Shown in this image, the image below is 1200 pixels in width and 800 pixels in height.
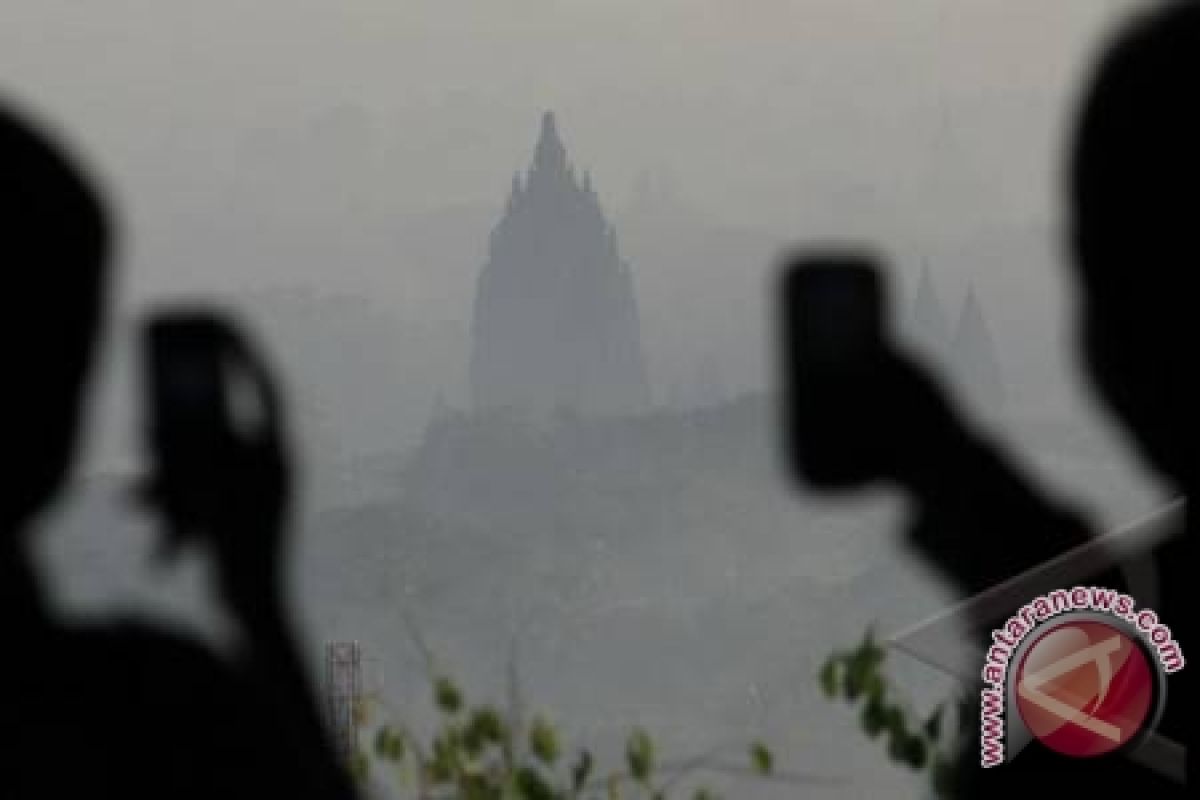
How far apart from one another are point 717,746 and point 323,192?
Result: 71 cm

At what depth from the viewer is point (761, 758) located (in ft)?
5.80

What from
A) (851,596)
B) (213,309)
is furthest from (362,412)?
(851,596)

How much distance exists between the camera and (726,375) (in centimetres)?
185

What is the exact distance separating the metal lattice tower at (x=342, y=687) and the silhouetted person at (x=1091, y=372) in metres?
0.51

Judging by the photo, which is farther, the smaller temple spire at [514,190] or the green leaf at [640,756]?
the smaller temple spire at [514,190]

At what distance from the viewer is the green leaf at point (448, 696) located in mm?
1713

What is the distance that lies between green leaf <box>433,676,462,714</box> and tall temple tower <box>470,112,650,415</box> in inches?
11.7

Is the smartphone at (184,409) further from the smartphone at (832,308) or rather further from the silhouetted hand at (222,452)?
the smartphone at (832,308)

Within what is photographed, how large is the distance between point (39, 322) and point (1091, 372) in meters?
1.10

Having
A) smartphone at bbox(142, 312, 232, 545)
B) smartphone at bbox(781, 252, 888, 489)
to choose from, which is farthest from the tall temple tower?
smartphone at bbox(142, 312, 232, 545)

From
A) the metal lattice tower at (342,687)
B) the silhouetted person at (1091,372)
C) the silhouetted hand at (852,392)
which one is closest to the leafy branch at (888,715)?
the silhouetted person at (1091,372)

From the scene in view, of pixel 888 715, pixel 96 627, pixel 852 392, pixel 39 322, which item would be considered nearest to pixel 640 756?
pixel 888 715

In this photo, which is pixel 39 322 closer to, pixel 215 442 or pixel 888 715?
pixel 215 442

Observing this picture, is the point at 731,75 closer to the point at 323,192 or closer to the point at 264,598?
the point at 323,192
